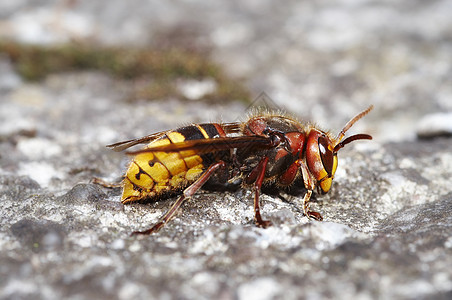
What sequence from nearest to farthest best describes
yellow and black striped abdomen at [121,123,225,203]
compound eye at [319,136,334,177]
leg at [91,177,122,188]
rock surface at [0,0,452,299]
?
1. rock surface at [0,0,452,299]
2. yellow and black striped abdomen at [121,123,225,203]
3. compound eye at [319,136,334,177]
4. leg at [91,177,122,188]

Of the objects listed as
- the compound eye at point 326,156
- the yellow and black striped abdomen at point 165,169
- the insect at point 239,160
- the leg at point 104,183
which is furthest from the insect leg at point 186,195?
the compound eye at point 326,156

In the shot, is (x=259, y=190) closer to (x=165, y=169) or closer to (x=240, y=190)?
(x=240, y=190)

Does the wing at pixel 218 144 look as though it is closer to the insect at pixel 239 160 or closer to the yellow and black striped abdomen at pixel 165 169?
the insect at pixel 239 160

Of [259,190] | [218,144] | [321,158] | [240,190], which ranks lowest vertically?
[259,190]

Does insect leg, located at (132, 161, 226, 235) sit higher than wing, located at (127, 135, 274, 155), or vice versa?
wing, located at (127, 135, 274, 155)

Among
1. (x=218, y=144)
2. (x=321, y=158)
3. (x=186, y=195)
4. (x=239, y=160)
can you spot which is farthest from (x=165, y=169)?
(x=321, y=158)

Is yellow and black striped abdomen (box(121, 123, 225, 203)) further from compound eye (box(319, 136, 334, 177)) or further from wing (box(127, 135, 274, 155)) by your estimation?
compound eye (box(319, 136, 334, 177))

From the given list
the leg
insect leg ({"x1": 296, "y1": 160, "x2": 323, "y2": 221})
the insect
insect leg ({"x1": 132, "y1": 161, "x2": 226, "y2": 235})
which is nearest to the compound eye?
the insect

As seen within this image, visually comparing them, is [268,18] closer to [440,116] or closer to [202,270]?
[440,116]
